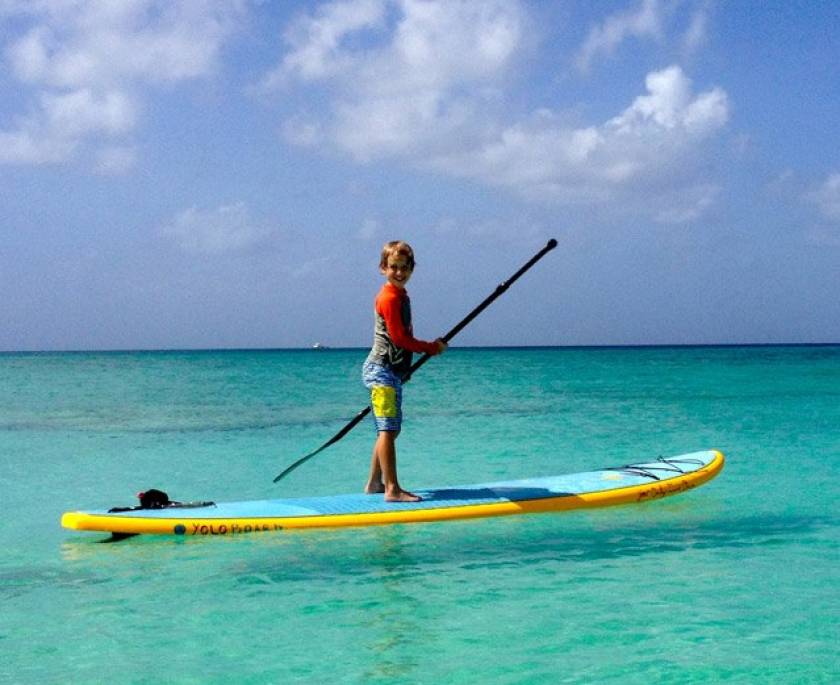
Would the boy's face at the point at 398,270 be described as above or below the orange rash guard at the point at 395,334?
above

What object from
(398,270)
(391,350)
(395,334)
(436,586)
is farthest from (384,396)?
(436,586)

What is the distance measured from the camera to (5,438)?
15.2 m

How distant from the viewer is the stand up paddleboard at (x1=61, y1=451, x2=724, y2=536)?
655cm

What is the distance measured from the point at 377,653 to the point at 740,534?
135 inches

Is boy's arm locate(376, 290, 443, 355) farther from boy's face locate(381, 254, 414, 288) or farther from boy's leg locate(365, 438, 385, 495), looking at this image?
boy's leg locate(365, 438, 385, 495)

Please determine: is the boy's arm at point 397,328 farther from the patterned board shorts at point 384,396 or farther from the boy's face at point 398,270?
the patterned board shorts at point 384,396

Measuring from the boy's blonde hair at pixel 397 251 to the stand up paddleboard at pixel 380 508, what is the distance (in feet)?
5.58

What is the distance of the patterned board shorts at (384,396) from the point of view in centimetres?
671

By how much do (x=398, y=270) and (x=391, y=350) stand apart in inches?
22.1

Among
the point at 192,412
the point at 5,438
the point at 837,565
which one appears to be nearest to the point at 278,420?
the point at 192,412

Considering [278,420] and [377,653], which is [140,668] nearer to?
[377,653]

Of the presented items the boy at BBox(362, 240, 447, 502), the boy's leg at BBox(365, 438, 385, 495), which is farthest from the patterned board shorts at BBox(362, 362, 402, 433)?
the boy's leg at BBox(365, 438, 385, 495)

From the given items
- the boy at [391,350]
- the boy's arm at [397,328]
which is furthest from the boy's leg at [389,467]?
the boy's arm at [397,328]

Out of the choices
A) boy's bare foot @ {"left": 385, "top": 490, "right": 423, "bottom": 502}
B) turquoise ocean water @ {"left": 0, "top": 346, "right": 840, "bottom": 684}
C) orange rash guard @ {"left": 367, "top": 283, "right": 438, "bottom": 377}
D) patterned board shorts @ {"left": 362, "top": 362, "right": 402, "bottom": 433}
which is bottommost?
turquoise ocean water @ {"left": 0, "top": 346, "right": 840, "bottom": 684}
